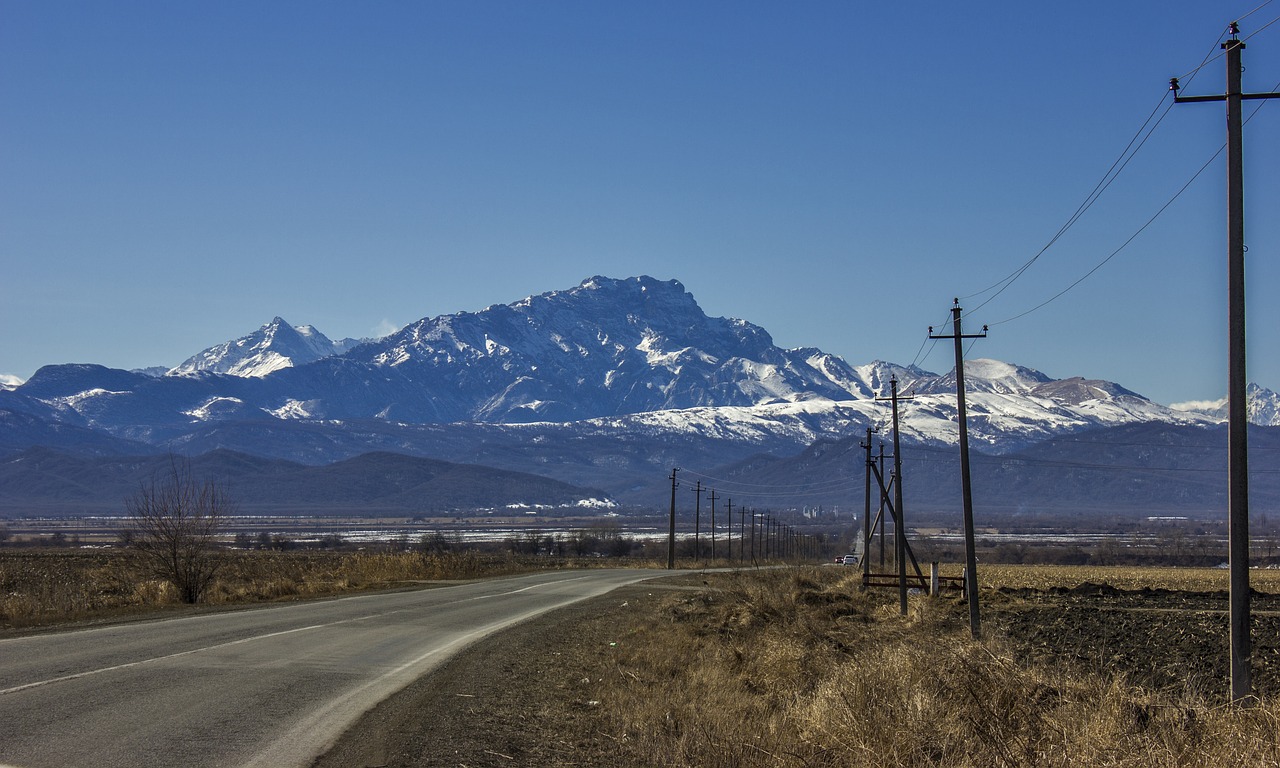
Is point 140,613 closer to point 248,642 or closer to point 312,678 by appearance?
point 248,642

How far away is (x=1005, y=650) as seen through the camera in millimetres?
13281

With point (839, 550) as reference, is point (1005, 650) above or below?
above

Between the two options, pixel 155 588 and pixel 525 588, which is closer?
pixel 155 588

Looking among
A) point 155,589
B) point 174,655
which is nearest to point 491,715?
point 174,655

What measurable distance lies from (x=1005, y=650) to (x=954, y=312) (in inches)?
672

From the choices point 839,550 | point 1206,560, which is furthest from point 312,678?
point 839,550

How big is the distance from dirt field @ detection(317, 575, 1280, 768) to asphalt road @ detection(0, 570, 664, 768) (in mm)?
575

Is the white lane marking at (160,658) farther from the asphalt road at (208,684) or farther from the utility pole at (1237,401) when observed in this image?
the utility pole at (1237,401)

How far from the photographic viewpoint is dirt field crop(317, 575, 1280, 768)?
11.1 metres

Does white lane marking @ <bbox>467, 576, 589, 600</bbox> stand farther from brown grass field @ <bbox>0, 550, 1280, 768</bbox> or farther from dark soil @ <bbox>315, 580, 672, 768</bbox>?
dark soil @ <bbox>315, 580, 672, 768</bbox>

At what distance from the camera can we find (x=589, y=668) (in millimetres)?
18031

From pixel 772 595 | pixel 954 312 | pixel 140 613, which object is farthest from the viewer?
pixel 772 595

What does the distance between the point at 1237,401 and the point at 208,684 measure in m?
12.0

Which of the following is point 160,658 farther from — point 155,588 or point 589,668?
point 155,588
